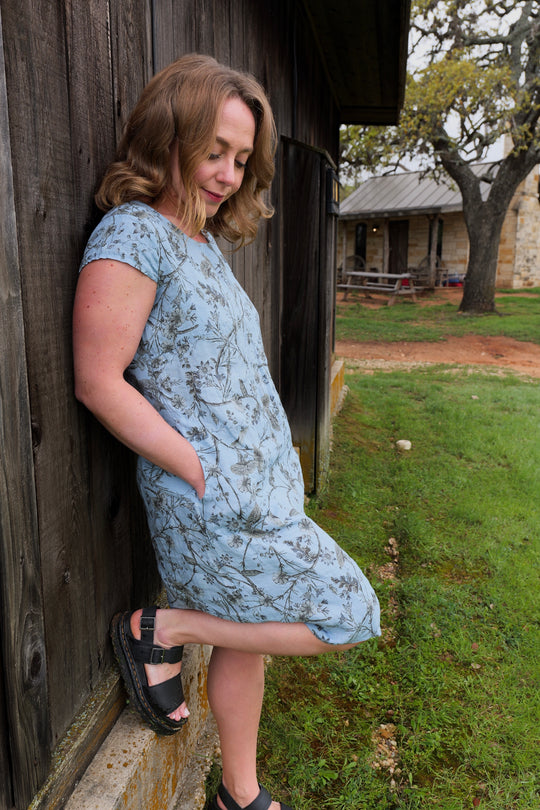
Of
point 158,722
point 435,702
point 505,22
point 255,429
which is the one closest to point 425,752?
point 435,702

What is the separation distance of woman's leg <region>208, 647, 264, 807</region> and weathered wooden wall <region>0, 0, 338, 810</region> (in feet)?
1.02

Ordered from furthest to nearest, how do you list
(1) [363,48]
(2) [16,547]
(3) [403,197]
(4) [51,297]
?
1. (3) [403,197]
2. (1) [363,48]
3. (4) [51,297]
4. (2) [16,547]

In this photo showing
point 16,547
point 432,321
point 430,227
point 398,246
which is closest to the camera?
point 16,547

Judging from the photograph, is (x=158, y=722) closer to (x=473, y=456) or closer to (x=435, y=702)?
(x=435, y=702)

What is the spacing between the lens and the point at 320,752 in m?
2.34

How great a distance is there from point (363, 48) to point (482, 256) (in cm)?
1182

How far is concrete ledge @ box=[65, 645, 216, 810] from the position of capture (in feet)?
4.94

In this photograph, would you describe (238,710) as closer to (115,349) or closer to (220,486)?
(220,486)

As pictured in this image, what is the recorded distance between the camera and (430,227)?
73.4 ft

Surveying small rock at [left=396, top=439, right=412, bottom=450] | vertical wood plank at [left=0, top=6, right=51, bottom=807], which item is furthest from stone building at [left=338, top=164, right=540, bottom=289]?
vertical wood plank at [left=0, top=6, right=51, bottom=807]

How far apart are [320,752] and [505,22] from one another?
637 inches

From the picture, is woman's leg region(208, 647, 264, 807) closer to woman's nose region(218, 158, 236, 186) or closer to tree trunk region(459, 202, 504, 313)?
woman's nose region(218, 158, 236, 186)

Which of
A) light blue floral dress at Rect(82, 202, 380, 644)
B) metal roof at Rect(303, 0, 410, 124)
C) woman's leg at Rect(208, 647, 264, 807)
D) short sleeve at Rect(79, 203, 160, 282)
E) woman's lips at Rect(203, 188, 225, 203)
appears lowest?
woman's leg at Rect(208, 647, 264, 807)

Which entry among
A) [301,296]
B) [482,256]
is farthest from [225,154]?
[482,256]
